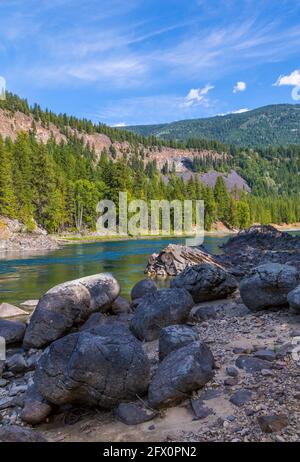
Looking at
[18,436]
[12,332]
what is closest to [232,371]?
[18,436]

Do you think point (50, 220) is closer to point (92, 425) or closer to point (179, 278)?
point (179, 278)

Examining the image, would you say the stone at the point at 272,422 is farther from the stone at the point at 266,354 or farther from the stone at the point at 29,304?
the stone at the point at 29,304

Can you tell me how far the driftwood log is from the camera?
31319 millimetres

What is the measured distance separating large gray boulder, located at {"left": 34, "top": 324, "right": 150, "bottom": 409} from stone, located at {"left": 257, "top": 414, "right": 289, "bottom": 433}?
270cm

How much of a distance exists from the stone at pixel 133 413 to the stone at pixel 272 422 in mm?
2044

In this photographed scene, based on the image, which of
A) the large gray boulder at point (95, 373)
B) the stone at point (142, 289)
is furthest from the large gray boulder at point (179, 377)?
the stone at point (142, 289)

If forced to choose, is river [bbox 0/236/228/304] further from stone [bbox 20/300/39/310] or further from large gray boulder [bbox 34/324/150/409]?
large gray boulder [bbox 34/324/150/409]

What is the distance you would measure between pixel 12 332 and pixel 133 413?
339 inches

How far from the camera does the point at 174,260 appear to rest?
3206 centimetres

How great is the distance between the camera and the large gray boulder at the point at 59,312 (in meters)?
13.9

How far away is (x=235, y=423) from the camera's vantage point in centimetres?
662
